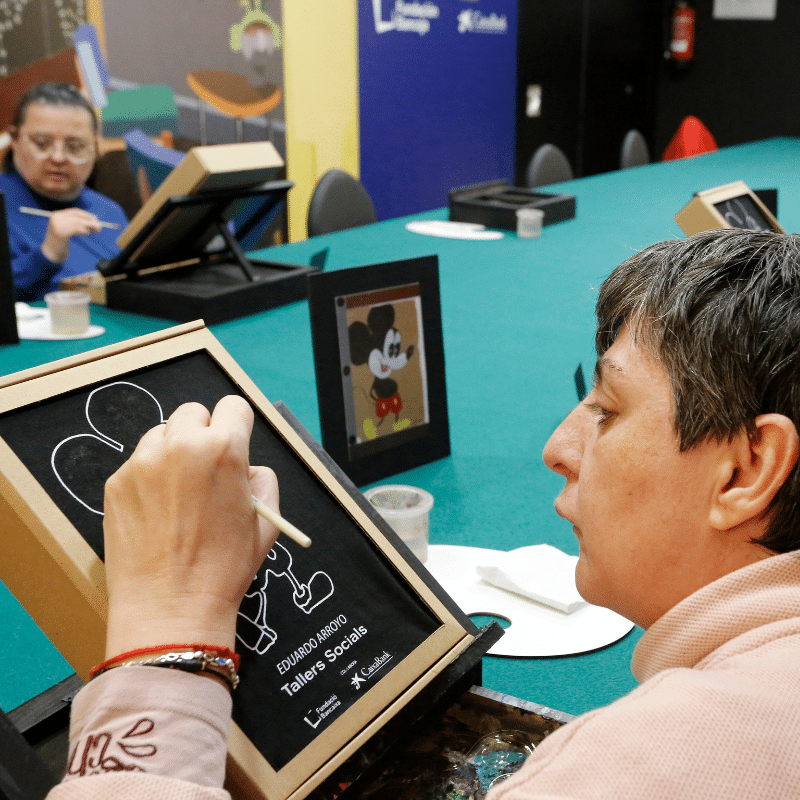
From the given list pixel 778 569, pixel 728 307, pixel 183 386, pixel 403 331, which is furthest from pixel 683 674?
pixel 403 331

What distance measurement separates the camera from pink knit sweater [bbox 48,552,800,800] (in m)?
0.42

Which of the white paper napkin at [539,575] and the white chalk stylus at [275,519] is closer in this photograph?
the white chalk stylus at [275,519]

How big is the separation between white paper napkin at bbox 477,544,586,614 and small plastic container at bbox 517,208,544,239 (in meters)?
2.16

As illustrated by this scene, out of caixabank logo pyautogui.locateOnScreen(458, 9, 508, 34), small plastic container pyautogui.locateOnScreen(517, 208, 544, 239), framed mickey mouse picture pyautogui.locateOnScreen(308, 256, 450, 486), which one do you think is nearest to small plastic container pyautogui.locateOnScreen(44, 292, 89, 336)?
→ framed mickey mouse picture pyautogui.locateOnScreen(308, 256, 450, 486)

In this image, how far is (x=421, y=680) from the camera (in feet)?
2.37

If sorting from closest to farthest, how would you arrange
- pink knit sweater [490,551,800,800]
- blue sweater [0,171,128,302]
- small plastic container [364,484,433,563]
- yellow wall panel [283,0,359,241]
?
1. pink knit sweater [490,551,800,800]
2. small plastic container [364,484,433,563]
3. blue sweater [0,171,128,302]
4. yellow wall panel [283,0,359,241]

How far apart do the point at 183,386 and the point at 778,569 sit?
455mm

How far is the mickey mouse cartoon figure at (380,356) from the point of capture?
141 cm

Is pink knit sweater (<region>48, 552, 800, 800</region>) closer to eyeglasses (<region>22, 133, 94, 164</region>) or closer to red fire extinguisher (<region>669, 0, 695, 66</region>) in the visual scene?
eyeglasses (<region>22, 133, 94, 164</region>)

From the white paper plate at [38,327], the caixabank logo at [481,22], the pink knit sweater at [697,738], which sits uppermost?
the caixabank logo at [481,22]

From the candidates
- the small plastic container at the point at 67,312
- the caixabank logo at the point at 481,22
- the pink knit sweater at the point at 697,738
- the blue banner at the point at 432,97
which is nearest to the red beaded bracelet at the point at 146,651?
the pink knit sweater at the point at 697,738

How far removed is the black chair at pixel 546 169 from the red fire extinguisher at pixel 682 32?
4.09 metres

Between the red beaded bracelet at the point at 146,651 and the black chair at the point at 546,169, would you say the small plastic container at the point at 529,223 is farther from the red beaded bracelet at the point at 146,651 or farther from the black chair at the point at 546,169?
the red beaded bracelet at the point at 146,651

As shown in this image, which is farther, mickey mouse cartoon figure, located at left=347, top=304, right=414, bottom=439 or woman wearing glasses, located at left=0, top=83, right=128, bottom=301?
woman wearing glasses, located at left=0, top=83, right=128, bottom=301
